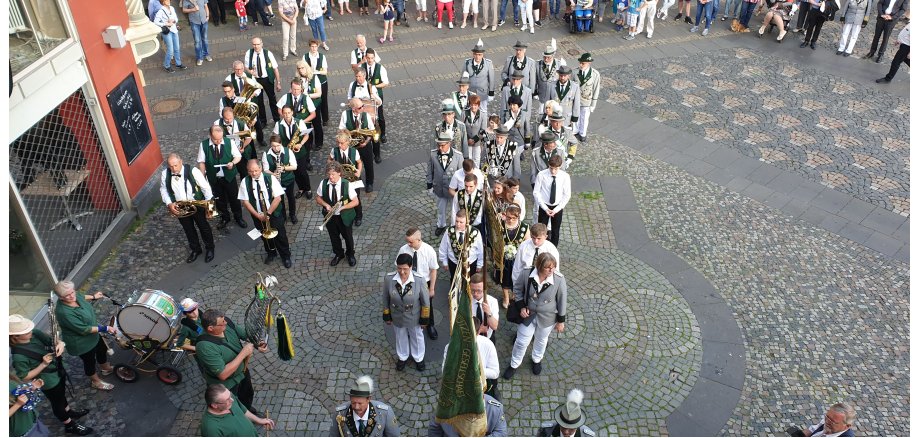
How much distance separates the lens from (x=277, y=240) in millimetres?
9844

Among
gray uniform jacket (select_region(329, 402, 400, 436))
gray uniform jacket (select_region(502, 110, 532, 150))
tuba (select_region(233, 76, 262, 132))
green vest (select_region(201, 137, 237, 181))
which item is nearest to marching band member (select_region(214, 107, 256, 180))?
green vest (select_region(201, 137, 237, 181))

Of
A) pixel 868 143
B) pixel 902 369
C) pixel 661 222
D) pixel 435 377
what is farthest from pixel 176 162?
pixel 868 143

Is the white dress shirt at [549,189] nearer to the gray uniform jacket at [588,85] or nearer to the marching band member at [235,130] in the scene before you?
the gray uniform jacket at [588,85]

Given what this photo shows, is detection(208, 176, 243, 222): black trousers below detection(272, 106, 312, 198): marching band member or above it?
below

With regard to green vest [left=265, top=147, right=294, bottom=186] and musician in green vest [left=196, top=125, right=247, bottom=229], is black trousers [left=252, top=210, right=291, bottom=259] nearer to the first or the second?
green vest [left=265, top=147, right=294, bottom=186]

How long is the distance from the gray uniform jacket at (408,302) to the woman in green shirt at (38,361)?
345cm

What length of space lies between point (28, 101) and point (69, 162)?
1.42m

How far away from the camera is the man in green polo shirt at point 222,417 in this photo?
5668 mm

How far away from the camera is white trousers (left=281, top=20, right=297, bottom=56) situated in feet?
56.0

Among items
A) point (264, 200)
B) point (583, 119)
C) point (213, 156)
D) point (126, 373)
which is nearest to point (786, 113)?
point (583, 119)

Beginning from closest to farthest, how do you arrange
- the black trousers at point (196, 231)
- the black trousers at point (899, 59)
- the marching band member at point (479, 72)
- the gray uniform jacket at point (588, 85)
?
1. the black trousers at point (196, 231)
2. the gray uniform jacket at point (588, 85)
3. the marching band member at point (479, 72)
4. the black trousers at point (899, 59)

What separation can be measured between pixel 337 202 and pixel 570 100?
5023 mm

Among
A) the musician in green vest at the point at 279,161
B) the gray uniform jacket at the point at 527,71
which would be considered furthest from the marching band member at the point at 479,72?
the musician in green vest at the point at 279,161

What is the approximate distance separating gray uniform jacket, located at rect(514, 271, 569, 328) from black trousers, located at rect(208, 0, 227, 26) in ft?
50.4
